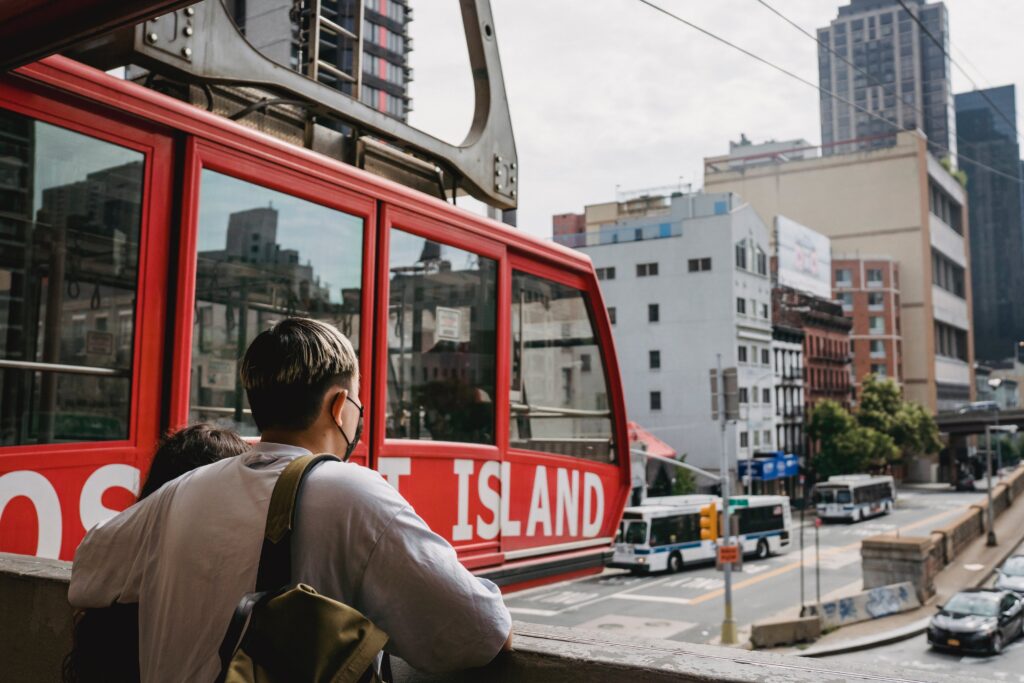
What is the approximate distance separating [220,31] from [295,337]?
3.49 m

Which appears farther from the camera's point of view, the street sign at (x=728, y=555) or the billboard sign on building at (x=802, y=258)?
the billboard sign on building at (x=802, y=258)

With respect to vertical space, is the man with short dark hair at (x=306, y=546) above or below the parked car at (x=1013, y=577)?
above

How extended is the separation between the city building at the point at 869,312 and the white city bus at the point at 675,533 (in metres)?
44.6

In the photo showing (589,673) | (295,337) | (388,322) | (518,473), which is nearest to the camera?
(295,337)

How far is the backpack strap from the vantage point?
5.51 ft

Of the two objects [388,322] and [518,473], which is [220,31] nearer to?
[388,322]

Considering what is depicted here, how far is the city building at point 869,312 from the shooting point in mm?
82562

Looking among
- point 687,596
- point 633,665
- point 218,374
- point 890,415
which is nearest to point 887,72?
point 890,415

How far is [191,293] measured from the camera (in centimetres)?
421

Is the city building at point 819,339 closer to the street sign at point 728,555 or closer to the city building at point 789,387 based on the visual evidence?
the city building at point 789,387

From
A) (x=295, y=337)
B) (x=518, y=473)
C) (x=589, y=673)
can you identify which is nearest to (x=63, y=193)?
(x=295, y=337)

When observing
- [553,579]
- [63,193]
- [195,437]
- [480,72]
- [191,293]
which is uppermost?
[480,72]

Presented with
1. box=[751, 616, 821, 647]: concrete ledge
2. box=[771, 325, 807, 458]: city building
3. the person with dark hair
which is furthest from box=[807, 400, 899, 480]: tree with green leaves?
the person with dark hair

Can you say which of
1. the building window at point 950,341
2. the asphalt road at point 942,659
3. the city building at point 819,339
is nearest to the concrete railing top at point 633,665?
the asphalt road at point 942,659
